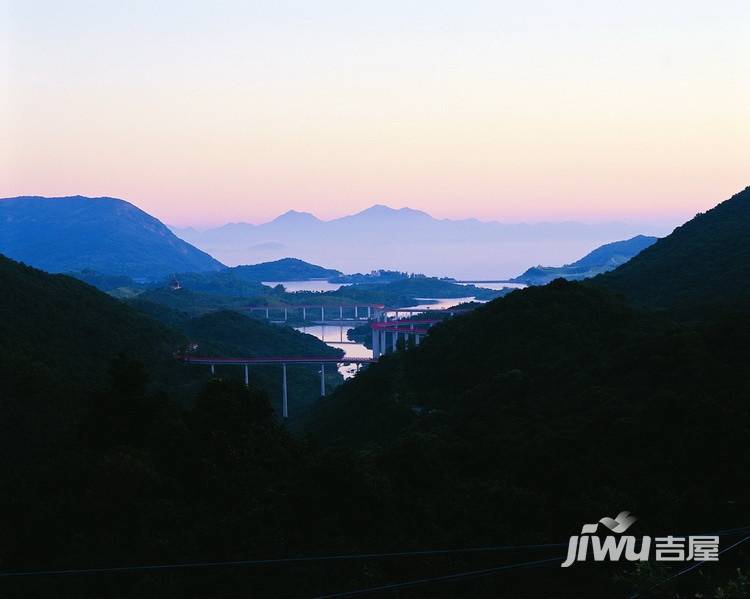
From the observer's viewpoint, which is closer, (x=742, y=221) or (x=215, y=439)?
(x=215, y=439)

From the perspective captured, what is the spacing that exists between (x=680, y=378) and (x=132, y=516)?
65.8 feet

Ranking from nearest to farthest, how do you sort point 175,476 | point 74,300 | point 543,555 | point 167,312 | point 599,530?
→ point 543,555 < point 599,530 < point 175,476 < point 74,300 < point 167,312

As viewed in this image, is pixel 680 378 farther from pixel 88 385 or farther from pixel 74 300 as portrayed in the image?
pixel 74 300

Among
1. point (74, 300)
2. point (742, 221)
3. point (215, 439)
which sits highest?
point (742, 221)

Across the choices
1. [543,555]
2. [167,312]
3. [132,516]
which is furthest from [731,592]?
[167,312]

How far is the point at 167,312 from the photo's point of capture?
366 ft

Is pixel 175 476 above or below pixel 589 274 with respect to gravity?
below

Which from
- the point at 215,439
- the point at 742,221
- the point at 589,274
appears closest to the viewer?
the point at 215,439
